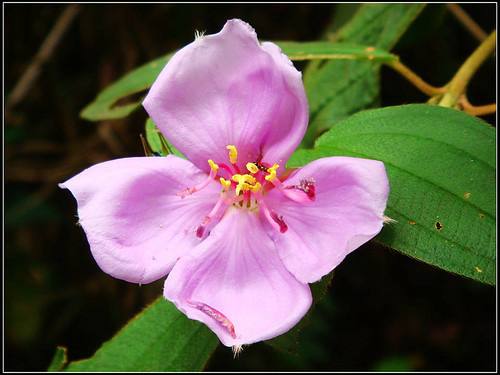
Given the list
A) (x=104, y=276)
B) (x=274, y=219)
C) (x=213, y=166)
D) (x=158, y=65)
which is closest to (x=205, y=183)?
(x=213, y=166)

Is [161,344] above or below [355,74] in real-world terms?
below

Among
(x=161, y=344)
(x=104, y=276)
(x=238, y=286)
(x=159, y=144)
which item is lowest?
(x=104, y=276)

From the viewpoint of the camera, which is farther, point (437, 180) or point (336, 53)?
point (336, 53)

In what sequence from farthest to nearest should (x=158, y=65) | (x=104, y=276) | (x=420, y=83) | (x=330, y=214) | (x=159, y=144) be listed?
1. (x=104, y=276)
2. (x=158, y=65)
3. (x=420, y=83)
4. (x=159, y=144)
5. (x=330, y=214)

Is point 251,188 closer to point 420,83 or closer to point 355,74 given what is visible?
point 420,83

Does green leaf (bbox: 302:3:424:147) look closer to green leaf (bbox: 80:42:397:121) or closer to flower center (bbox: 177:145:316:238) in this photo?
green leaf (bbox: 80:42:397:121)

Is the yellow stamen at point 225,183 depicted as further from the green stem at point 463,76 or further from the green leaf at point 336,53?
the green stem at point 463,76

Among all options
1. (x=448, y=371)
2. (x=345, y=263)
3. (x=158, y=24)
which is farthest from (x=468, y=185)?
(x=158, y=24)
